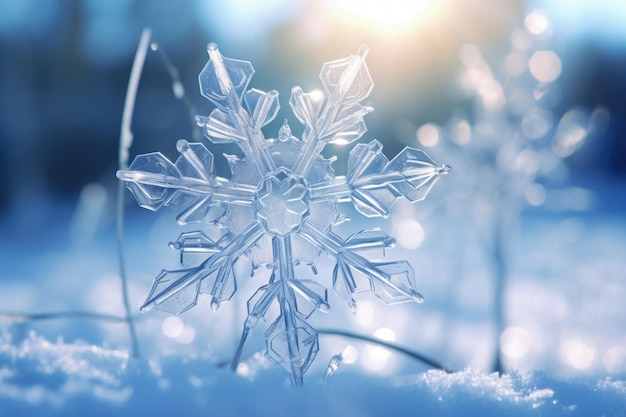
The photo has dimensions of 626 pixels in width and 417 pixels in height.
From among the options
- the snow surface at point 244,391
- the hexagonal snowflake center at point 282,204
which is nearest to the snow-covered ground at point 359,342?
the snow surface at point 244,391

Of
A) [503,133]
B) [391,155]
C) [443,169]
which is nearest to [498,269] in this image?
[503,133]

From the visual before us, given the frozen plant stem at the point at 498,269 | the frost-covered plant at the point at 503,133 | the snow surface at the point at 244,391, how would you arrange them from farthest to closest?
the frost-covered plant at the point at 503,133 < the frozen plant stem at the point at 498,269 < the snow surface at the point at 244,391

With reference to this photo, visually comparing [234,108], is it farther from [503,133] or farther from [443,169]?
[503,133]

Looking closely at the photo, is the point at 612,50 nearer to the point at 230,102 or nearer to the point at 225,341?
the point at 225,341

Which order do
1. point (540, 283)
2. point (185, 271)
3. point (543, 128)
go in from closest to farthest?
1. point (185, 271)
2. point (543, 128)
3. point (540, 283)

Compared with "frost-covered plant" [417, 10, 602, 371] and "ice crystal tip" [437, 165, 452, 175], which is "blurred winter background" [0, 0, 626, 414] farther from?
"ice crystal tip" [437, 165, 452, 175]

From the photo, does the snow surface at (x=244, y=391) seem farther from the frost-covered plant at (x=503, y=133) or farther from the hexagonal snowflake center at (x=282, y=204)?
the frost-covered plant at (x=503, y=133)

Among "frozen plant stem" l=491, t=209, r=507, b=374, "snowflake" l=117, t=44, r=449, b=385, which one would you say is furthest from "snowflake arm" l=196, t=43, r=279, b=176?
"frozen plant stem" l=491, t=209, r=507, b=374

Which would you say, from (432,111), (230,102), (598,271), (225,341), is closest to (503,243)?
(225,341)
